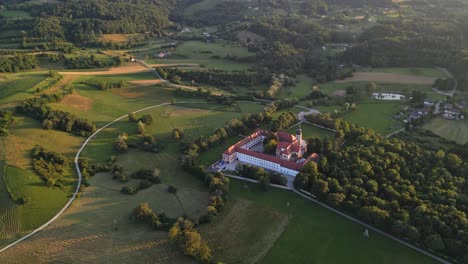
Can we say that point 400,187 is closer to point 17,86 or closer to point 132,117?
point 132,117

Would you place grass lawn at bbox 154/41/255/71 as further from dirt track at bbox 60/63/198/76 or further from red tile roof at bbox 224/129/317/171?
red tile roof at bbox 224/129/317/171

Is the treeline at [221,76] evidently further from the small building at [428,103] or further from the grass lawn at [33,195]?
the grass lawn at [33,195]

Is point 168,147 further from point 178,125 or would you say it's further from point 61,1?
point 61,1

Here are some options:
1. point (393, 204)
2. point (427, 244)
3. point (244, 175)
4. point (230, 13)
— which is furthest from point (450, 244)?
point (230, 13)

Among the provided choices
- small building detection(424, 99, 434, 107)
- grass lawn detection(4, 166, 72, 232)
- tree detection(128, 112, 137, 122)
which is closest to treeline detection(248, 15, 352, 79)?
small building detection(424, 99, 434, 107)

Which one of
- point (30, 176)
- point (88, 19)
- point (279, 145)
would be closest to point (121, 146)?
point (30, 176)
